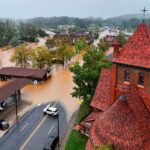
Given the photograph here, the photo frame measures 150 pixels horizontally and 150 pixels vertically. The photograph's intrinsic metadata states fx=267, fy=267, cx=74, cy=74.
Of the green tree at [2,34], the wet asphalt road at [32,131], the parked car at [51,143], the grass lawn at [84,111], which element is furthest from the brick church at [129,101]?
the green tree at [2,34]

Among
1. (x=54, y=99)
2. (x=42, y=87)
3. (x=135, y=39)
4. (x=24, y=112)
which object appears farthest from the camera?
(x=42, y=87)

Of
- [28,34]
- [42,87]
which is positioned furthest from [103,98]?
[28,34]

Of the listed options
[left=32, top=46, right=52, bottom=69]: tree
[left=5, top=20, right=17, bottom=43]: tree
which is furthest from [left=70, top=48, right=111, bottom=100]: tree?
[left=5, top=20, right=17, bottom=43]: tree

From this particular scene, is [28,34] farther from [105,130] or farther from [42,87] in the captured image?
[105,130]

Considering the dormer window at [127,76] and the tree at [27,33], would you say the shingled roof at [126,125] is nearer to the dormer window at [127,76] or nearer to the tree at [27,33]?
the dormer window at [127,76]

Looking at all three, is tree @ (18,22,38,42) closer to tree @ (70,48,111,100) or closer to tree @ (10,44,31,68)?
tree @ (10,44,31,68)
